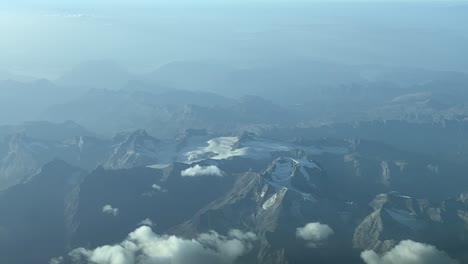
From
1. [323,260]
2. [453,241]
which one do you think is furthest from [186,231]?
[453,241]

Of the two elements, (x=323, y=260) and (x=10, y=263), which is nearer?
(x=323, y=260)

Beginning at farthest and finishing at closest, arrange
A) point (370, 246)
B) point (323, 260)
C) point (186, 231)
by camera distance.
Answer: point (186, 231) → point (370, 246) → point (323, 260)

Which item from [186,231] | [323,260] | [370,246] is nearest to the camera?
[323,260]

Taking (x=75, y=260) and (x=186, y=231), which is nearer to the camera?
(x=75, y=260)

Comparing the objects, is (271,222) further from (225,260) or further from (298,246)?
(225,260)

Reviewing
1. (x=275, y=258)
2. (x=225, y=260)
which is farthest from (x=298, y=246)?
(x=225, y=260)

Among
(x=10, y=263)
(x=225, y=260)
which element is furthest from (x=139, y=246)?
(x=10, y=263)

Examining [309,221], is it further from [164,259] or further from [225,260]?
[164,259]

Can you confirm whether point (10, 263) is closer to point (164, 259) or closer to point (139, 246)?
point (139, 246)
